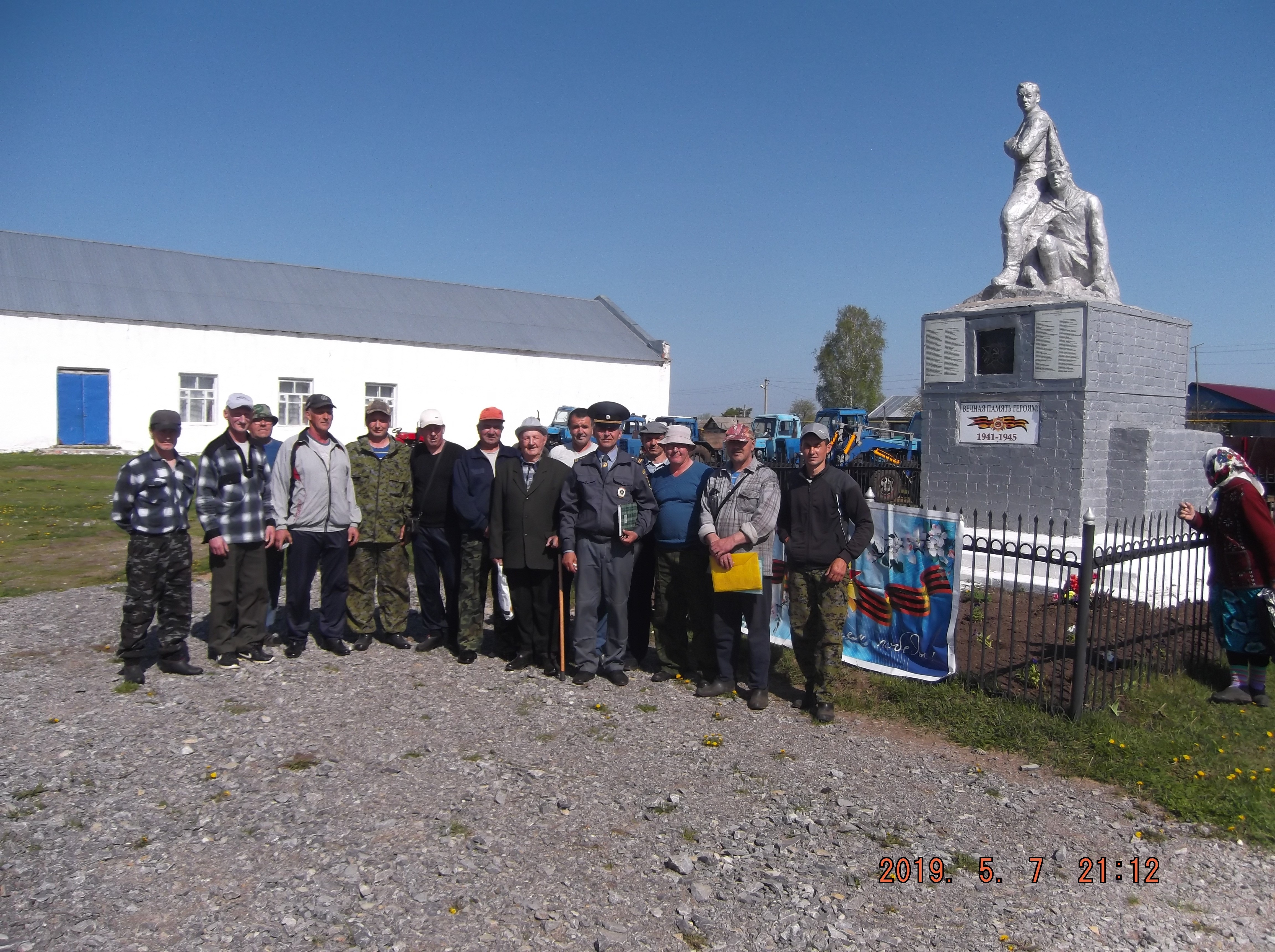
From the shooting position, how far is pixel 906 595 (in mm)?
5551

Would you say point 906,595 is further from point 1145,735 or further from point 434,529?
point 434,529

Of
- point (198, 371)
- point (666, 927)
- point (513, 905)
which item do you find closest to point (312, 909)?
point (513, 905)

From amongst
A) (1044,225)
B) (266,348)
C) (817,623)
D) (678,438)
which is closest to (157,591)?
(678,438)

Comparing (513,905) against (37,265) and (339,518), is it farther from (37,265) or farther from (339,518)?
(37,265)

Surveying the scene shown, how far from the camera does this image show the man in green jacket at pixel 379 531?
6332 mm

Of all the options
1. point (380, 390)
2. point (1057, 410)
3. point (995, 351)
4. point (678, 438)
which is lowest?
point (678, 438)

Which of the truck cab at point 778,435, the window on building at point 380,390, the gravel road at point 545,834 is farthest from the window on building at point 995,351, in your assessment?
the window on building at point 380,390

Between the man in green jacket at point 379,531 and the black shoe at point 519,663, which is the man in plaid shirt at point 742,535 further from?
the man in green jacket at point 379,531

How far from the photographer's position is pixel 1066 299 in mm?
8109

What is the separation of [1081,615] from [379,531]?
451 centimetres

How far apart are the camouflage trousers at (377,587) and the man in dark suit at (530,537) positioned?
874 mm

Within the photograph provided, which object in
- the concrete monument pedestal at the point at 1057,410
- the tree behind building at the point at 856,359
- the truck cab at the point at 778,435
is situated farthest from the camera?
the tree behind building at the point at 856,359

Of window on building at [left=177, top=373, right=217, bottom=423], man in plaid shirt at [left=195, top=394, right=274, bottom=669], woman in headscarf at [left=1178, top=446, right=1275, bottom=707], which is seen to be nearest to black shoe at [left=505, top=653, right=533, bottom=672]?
man in plaid shirt at [left=195, top=394, right=274, bottom=669]
